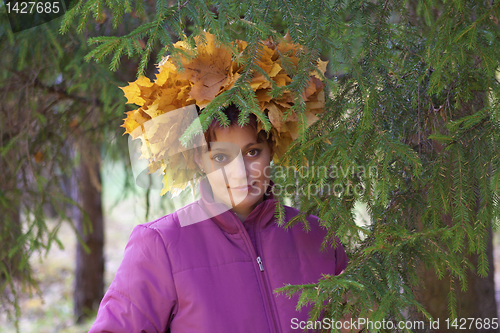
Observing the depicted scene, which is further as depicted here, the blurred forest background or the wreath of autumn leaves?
the wreath of autumn leaves

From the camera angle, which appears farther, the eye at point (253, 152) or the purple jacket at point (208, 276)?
the eye at point (253, 152)

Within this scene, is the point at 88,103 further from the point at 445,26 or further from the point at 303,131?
the point at 445,26

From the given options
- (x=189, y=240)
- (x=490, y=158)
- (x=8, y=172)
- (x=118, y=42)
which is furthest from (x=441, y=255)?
(x=8, y=172)

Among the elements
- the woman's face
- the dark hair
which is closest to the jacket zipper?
the woman's face

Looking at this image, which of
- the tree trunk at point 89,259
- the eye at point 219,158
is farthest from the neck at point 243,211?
the tree trunk at point 89,259

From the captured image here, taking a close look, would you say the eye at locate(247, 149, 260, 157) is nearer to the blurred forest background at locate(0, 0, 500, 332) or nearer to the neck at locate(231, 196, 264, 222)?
the blurred forest background at locate(0, 0, 500, 332)

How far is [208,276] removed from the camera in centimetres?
153

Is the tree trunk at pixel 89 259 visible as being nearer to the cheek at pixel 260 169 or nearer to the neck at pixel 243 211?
the neck at pixel 243 211

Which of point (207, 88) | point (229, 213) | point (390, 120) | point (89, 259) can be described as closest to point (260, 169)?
point (229, 213)

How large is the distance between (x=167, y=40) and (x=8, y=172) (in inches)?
128

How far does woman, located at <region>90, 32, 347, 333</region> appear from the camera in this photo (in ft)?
4.81

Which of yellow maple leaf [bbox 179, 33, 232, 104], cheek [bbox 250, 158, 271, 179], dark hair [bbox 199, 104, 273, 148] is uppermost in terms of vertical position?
yellow maple leaf [bbox 179, 33, 232, 104]

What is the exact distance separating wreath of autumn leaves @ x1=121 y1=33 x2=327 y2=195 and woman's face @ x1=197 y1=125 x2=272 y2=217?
8 centimetres

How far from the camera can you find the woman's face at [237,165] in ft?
5.18
